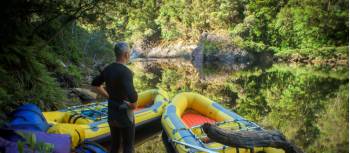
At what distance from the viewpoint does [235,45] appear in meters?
28.2

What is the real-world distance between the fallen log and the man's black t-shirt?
73 cm

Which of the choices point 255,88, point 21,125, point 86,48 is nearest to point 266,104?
point 255,88

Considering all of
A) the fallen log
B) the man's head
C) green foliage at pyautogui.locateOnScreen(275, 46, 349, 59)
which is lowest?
green foliage at pyautogui.locateOnScreen(275, 46, 349, 59)

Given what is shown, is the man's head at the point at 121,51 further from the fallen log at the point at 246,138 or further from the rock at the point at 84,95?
the rock at the point at 84,95

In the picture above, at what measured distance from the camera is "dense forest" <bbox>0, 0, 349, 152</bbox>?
594cm

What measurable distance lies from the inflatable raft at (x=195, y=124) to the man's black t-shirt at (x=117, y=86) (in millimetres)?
837

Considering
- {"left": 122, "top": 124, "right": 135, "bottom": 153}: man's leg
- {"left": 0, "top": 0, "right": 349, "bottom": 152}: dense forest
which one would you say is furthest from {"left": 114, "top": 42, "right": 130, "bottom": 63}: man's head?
{"left": 0, "top": 0, "right": 349, "bottom": 152}: dense forest

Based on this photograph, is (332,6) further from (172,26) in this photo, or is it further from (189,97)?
(189,97)

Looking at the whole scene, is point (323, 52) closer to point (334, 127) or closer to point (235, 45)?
point (235, 45)

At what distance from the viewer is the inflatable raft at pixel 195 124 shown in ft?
12.8

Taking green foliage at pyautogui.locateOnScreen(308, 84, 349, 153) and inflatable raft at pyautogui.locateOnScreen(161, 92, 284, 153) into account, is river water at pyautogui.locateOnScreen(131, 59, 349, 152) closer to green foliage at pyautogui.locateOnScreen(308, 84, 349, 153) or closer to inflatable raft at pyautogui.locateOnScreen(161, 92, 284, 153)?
green foliage at pyautogui.locateOnScreen(308, 84, 349, 153)

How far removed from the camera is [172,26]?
36219 mm

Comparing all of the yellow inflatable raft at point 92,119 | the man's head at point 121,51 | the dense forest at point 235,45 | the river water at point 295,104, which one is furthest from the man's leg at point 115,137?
the river water at point 295,104

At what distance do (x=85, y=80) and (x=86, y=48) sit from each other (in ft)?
21.1
